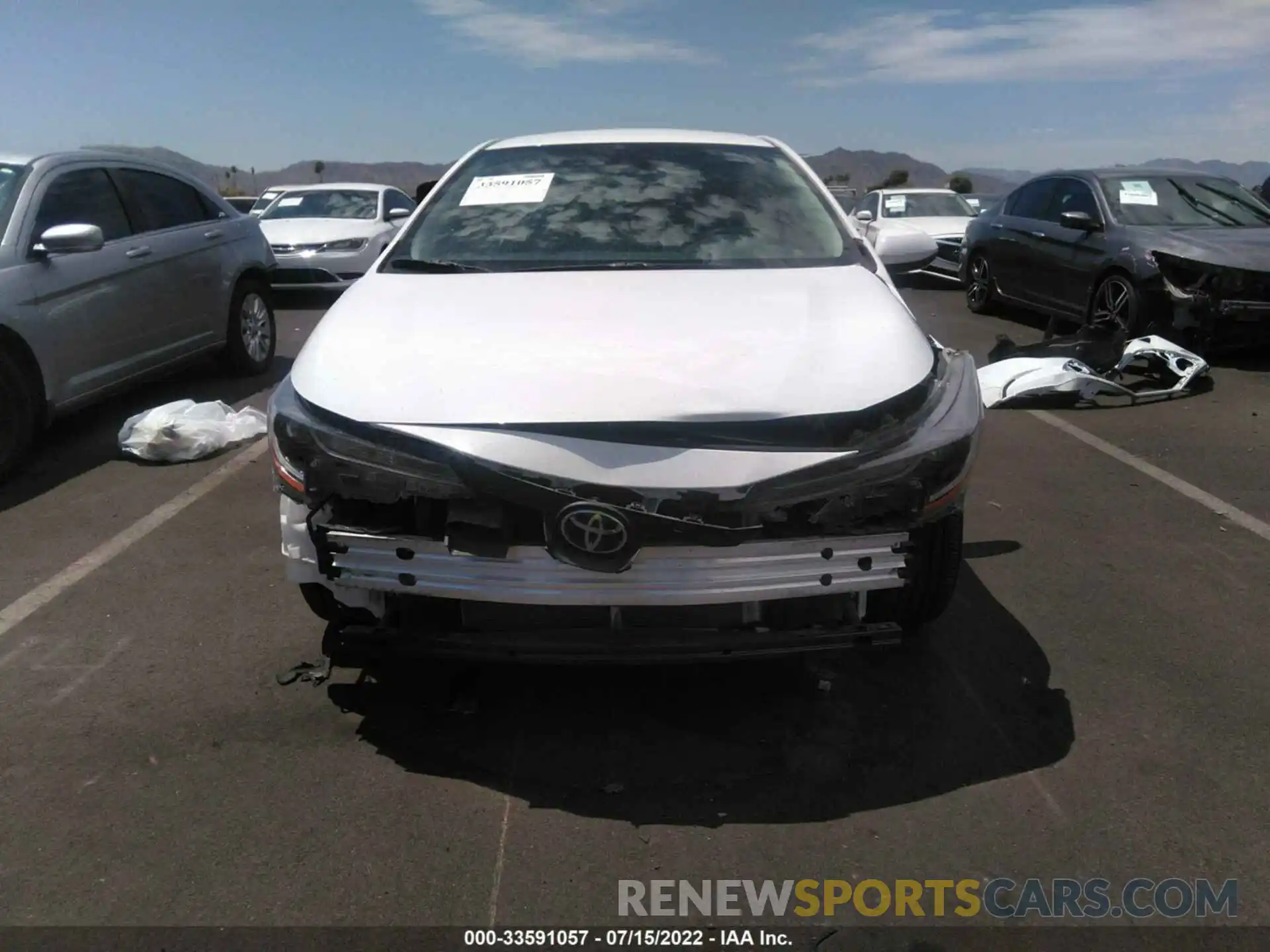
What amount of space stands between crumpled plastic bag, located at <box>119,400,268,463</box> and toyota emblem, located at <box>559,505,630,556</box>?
164 inches

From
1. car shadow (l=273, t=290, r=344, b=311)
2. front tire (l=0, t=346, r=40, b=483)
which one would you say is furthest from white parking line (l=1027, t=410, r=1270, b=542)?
car shadow (l=273, t=290, r=344, b=311)

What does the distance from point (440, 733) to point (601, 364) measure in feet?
3.88

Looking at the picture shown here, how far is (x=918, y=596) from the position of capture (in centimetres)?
320

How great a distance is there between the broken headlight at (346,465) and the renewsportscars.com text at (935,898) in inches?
42.6

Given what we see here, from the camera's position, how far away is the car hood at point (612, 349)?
2.71 metres

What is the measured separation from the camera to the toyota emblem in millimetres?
2588

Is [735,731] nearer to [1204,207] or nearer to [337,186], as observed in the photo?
[1204,207]

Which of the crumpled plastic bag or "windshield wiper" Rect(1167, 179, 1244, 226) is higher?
"windshield wiper" Rect(1167, 179, 1244, 226)

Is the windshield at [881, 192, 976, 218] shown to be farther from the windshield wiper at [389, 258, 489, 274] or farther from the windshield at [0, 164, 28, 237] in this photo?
the windshield wiper at [389, 258, 489, 274]

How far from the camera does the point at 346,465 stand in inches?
107

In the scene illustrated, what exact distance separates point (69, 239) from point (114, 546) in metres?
1.97

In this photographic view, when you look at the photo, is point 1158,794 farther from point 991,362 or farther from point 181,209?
point 181,209

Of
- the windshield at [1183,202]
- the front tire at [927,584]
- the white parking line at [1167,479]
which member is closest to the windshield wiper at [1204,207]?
the windshield at [1183,202]

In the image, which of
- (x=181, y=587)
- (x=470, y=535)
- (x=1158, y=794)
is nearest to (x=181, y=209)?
(x=181, y=587)
